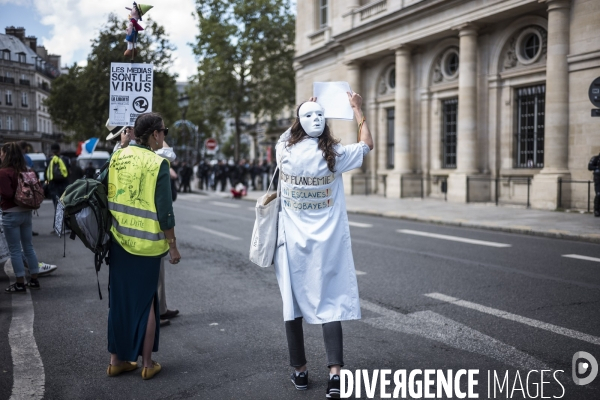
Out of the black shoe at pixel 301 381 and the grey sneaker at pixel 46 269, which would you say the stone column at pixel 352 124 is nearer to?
the grey sneaker at pixel 46 269

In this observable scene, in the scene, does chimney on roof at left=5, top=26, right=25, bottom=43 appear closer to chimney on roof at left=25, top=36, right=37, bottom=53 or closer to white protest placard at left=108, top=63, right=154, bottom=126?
chimney on roof at left=25, top=36, right=37, bottom=53

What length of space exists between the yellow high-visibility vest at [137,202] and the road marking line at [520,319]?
3.57 metres

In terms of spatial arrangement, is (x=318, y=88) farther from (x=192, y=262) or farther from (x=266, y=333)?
(x=192, y=262)

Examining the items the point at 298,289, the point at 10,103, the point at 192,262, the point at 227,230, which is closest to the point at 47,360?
the point at 298,289

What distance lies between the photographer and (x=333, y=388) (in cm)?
408

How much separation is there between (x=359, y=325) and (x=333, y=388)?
1953 millimetres

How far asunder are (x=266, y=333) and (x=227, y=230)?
901 centimetres

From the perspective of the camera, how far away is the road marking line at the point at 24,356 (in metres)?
4.36

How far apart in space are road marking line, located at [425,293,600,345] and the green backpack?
3.91 m

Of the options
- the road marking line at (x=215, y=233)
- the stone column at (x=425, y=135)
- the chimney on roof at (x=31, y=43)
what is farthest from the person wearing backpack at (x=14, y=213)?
the stone column at (x=425, y=135)

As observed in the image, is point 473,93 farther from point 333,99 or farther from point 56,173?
point 333,99

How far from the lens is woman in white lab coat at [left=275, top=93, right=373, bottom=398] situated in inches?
167

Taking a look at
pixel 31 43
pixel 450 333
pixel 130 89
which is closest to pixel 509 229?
pixel 450 333

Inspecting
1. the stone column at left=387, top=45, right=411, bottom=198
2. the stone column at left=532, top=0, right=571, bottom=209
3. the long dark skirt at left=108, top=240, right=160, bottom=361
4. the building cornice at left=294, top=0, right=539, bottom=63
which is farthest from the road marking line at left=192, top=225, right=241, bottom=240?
the stone column at left=387, top=45, right=411, bottom=198
